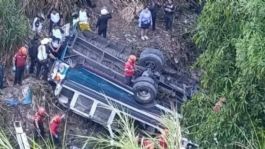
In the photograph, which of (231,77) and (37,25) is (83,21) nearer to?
(37,25)

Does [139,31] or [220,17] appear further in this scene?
[139,31]

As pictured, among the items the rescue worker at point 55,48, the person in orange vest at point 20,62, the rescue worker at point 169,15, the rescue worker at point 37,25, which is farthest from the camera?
the rescue worker at point 169,15

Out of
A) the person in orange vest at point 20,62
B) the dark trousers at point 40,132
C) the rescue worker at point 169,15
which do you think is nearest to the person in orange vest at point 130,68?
the person in orange vest at point 20,62

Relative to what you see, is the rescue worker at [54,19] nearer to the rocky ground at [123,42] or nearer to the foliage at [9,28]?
the foliage at [9,28]

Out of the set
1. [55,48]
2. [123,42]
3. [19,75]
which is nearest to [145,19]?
[123,42]

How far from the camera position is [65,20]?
18.3 meters

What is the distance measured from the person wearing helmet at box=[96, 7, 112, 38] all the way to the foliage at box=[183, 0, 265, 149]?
4233mm

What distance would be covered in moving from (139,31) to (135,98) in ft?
12.5

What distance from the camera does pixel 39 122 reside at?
14.4 m

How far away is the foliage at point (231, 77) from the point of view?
1170 centimetres

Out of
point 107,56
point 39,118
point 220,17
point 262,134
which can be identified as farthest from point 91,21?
point 262,134

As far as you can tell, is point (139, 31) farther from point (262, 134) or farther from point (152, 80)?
point (262, 134)

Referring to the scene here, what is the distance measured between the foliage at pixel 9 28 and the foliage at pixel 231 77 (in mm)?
4784

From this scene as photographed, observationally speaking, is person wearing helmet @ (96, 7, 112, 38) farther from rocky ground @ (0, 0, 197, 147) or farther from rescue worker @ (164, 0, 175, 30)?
rescue worker @ (164, 0, 175, 30)
